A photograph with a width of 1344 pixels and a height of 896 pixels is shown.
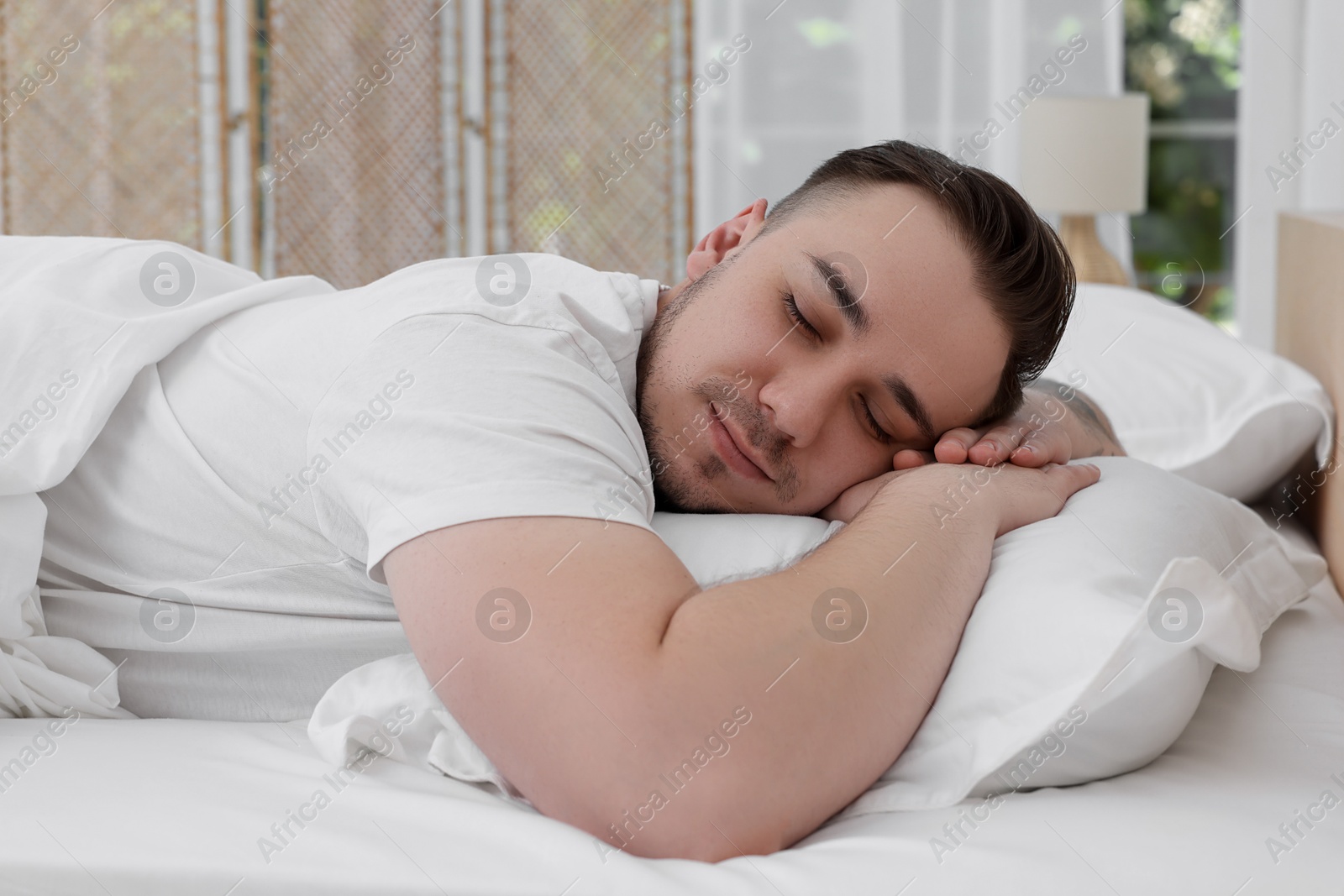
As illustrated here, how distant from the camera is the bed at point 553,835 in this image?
2.08ft

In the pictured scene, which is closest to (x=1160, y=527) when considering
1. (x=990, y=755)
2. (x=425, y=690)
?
(x=990, y=755)

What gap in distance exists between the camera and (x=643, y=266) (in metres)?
3.69

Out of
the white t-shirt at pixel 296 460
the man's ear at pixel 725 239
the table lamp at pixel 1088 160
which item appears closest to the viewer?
the white t-shirt at pixel 296 460

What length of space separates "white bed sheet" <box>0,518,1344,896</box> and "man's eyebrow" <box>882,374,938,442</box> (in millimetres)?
330

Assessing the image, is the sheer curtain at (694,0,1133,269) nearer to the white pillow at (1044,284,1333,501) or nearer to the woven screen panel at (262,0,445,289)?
the woven screen panel at (262,0,445,289)

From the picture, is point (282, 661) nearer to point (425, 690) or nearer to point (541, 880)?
point (425, 690)

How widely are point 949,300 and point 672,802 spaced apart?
52 cm

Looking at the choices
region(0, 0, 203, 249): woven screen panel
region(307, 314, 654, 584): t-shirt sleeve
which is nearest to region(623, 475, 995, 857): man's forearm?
region(307, 314, 654, 584): t-shirt sleeve

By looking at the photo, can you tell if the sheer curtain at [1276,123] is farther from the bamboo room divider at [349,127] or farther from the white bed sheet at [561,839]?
the white bed sheet at [561,839]

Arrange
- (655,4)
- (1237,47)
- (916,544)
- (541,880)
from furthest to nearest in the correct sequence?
(1237,47) < (655,4) < (916,544) < (541,880)

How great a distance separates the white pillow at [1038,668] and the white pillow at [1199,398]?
0.68m

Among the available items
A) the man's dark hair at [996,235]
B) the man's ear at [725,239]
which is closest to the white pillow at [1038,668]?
the man's dark hair at [996,235]

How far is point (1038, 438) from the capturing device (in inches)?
41.4

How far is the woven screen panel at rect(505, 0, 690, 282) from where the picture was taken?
11.8 ft
